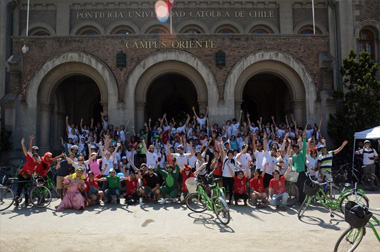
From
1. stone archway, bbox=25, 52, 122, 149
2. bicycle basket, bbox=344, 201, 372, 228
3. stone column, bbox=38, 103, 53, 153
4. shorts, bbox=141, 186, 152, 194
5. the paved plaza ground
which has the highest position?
stone archway, bbox=25, 52, 122, 149

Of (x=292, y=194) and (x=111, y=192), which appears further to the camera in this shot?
(x=111, y=192)

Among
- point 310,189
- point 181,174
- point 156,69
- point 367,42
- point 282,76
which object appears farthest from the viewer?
point 367,42

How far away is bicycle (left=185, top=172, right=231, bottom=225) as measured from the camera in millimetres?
7741

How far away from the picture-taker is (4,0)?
72.7 feet

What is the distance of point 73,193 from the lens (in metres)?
9.81

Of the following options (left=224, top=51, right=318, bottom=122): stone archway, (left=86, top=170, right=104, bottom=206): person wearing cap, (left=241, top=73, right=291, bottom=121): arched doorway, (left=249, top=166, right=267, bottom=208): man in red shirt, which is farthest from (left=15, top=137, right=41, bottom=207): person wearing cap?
(left=241, top=73, right=291, bottom=121): arched doorway

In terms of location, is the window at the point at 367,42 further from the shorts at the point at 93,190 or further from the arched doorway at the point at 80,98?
the shorts at the point at 93,190

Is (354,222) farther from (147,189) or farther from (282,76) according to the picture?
(282,76)

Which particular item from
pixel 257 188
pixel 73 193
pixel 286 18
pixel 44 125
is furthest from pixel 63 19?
pixel 257 188

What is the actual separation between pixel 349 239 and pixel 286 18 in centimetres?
2041

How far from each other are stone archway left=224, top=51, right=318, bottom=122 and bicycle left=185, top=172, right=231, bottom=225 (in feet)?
29.1

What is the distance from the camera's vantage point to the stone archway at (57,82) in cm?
1767

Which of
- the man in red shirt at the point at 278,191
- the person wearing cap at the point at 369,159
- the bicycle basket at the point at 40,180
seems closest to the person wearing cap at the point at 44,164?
the bicycle basket at the point at 40,180

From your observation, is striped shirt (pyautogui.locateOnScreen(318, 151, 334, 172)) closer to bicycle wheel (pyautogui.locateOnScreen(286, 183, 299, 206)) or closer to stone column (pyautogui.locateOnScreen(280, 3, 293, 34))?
bicycle wheel (pyautogui.locateOnScreen(286, 183, 299, 206))
